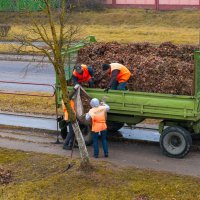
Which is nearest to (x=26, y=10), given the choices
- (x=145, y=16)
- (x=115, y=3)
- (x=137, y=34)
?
(x=137, y=34)

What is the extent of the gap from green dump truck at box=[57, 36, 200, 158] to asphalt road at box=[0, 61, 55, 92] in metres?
8.28

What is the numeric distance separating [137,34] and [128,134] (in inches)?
900

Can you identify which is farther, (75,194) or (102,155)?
(102,155)

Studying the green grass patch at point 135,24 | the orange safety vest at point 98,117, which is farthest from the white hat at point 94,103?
the green grass patch at point 135,24

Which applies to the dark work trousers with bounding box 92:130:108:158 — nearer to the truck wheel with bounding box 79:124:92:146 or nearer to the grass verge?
the truck wheel with bounding box 79:124:92:146

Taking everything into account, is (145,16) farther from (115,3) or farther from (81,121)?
(81,121)

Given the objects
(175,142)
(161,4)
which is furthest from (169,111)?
(161,4)

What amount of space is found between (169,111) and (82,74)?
8.23 feet

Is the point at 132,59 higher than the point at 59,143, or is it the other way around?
the point at 132,59

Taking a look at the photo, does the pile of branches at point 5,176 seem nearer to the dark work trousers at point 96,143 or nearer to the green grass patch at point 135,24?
the dark work trousers at point 96,143

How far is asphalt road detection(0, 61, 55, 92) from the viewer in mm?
22500

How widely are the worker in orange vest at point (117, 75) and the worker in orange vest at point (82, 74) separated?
48 centimetres

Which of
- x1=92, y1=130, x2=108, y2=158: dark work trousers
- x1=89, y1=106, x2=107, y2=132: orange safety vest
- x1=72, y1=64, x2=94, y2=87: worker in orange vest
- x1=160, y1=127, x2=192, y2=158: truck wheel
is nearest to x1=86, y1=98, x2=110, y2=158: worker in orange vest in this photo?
x1=89, y1=106, x2=107, y2=132: orange safety vest

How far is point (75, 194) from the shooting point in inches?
412
